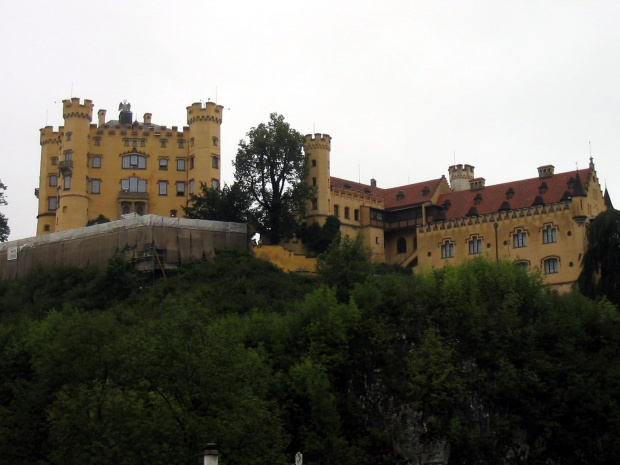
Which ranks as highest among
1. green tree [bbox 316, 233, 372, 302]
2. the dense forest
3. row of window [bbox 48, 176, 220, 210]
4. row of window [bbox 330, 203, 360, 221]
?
row of window [bbox 48, 176, 220, 210]

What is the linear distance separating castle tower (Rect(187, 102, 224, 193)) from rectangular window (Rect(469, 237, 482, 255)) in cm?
1904

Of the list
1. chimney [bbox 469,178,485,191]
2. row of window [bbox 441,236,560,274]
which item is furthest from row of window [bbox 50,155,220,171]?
chimney [bbox 469,178,485,191]

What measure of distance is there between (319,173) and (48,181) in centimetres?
2066

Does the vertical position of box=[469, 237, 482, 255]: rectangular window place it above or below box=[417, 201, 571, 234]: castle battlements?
below

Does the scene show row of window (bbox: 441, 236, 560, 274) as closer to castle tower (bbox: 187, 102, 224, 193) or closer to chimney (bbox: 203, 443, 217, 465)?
castle tower (bbox: 187, 102, 224, 193)

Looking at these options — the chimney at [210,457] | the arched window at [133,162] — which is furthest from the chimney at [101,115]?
the chimney at [210,457]

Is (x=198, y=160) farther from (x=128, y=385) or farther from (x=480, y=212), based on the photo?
(x=128, y=385)

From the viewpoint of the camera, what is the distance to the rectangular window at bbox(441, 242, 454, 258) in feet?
269

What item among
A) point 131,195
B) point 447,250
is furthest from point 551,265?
point 131,195

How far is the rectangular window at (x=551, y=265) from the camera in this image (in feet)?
249

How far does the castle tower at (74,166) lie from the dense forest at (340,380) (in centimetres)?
2171

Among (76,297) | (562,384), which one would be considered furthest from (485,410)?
(76,297)

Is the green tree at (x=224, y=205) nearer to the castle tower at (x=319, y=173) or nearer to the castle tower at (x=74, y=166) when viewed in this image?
the castle tower at (x=319, y=173)

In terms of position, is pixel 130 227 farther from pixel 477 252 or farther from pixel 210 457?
pixel 210 457
